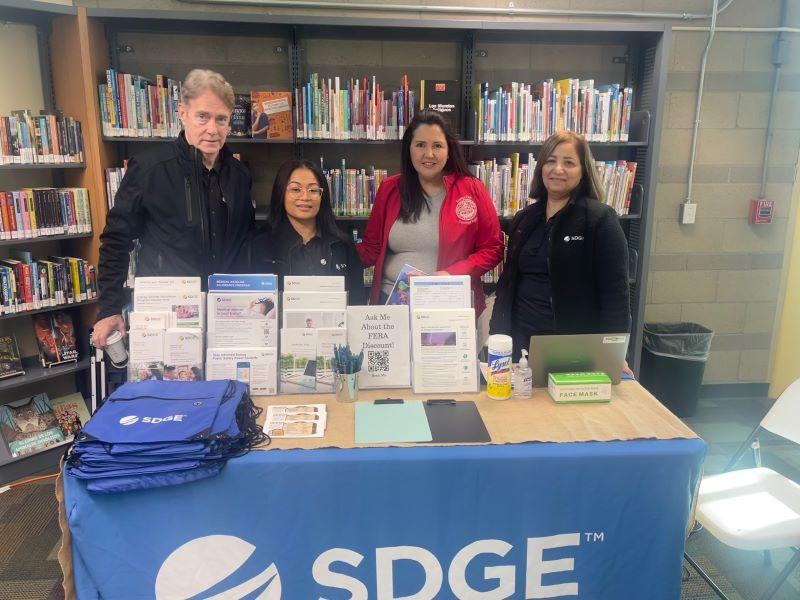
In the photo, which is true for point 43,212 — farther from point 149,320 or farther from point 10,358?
point 149,320

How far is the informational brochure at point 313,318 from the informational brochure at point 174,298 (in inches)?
10.7

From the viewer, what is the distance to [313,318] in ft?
5.81

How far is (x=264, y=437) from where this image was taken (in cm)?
153

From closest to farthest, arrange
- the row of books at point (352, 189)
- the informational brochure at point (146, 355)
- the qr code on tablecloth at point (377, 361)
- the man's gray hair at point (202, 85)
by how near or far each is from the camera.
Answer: the informational brochure at point (146, 355)
the qr code on tablecloth at point (377, 361)
the man's gray hair at point (202, 85)
the row of books at point (352, 189)

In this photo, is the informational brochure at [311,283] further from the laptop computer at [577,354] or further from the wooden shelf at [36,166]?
the wooden shelf at [36,166]

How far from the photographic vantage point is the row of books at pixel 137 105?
2996 millimetres

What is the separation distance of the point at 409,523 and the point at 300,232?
122 centimetres

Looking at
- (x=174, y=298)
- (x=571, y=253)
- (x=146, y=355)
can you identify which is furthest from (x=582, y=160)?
(x=146, y=355)

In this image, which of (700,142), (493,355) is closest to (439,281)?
(493,355)

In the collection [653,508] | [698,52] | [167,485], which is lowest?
[653,508]

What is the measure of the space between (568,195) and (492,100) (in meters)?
1.19

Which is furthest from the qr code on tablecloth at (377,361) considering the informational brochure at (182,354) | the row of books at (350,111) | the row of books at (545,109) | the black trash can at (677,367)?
the black trash can at (677,367)

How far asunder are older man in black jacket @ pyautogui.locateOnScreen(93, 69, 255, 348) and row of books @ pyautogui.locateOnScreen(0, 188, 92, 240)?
0.99 m

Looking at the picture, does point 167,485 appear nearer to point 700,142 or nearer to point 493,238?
point 493,238
